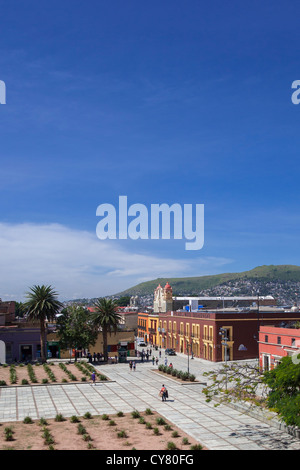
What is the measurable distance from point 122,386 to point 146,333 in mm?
71247

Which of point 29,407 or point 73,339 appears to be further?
point 73,339

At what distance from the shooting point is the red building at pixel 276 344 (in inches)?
2042

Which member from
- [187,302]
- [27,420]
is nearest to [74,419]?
[27,420]

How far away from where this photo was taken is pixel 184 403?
40.5 meters

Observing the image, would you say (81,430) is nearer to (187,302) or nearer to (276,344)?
(276,344)

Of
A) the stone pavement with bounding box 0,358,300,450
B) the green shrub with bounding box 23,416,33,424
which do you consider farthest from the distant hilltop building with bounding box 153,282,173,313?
the green shrub with bounding box 23,416,33,424

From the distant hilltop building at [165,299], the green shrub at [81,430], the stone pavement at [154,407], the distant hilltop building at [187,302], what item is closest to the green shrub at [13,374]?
the stone pavement at [154,407]

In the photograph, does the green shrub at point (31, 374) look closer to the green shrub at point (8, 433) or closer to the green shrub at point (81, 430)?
the green shrub at point (8, 433)

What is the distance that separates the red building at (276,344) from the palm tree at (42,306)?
102ft

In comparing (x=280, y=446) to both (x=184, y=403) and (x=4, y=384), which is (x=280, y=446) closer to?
(x=184, y=403)

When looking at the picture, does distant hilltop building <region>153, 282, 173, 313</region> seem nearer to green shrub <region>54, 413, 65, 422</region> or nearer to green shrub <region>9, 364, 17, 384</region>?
green shrub <region>9, 364, 17, 384</region>

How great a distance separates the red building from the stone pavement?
11.4 metres

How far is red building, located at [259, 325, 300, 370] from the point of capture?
51.9m
